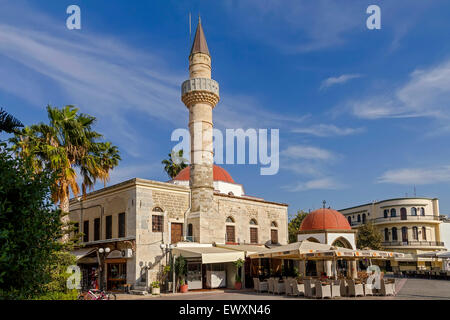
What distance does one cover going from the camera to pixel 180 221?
908 inches

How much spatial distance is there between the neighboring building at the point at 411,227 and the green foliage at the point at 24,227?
48.1 metres

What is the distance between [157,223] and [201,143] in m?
5.41

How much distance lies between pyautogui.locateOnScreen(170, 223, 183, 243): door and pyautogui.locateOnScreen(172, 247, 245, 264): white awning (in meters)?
1.66

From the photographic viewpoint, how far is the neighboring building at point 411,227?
157 feet

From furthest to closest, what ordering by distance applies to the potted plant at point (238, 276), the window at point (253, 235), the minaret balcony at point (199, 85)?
the window at point (253, 235) → the minaret balcony at point (199, 85) → the potted plant at point (238, 276)

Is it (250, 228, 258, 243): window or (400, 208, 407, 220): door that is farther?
(400, 208, 407, 220): door

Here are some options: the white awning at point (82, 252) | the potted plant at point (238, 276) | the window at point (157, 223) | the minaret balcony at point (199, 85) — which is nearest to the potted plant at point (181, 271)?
the window at point (157, 223)

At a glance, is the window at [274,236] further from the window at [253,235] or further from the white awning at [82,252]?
the white awning at [82,252]

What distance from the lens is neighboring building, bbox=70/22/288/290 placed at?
68.9ft

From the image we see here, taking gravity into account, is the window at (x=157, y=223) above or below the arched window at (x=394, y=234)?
above

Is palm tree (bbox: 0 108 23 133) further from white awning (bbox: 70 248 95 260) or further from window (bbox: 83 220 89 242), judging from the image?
window (bbox: 83 220 89 242)

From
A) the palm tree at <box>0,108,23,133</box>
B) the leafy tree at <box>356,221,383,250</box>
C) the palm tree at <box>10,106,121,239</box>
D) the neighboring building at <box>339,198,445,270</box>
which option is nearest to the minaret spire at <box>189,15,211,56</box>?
the palm tree at <box>10,106,121,239</box>

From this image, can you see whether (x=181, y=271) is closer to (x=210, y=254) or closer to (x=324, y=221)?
(x=210, y=254)
